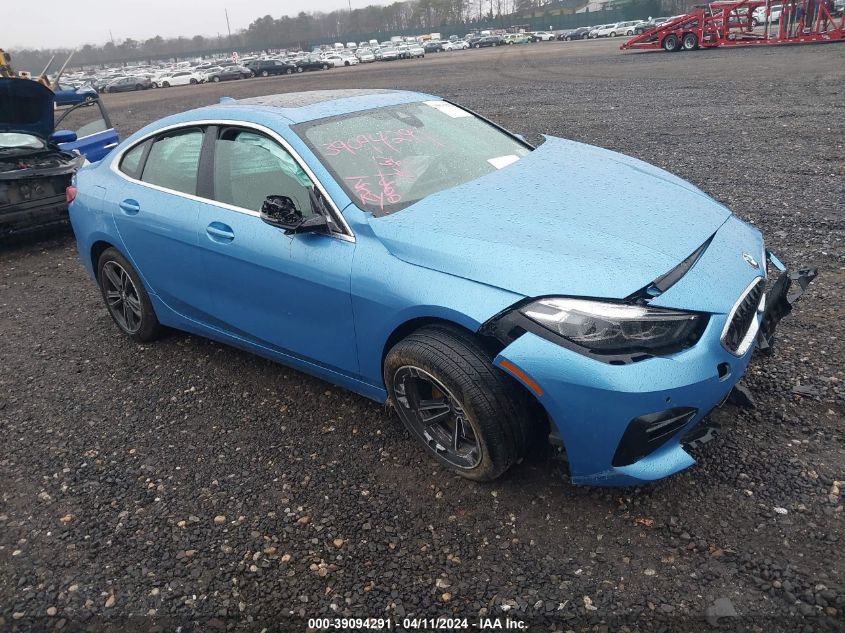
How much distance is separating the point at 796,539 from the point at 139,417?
3400mm

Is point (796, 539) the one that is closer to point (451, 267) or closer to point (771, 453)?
point (771, 453)

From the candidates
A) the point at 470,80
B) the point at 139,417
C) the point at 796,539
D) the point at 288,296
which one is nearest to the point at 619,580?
the point at 796,539

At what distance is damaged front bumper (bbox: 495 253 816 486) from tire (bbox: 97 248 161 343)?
2.91 m

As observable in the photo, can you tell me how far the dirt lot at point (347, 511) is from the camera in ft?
7.82

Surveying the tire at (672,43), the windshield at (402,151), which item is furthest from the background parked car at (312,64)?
the windshield at (402,151)

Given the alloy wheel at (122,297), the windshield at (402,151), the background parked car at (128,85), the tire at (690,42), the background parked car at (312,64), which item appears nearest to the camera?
the windshield at (402,151)

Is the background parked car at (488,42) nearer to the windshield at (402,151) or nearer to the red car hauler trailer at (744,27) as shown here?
the red car hauler trailer at (744,27)

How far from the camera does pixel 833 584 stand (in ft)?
7.43

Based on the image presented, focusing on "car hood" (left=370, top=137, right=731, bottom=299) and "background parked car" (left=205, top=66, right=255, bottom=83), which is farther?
"background parked car" (left=205, top=66, right=255, bottom=83)

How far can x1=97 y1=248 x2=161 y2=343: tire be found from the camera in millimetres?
4404

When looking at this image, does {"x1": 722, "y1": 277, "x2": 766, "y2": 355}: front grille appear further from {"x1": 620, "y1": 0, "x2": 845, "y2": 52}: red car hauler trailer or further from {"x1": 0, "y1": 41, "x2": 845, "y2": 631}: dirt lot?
{"x1": 620, "y1": 0, "x2": 845, "y2": 52}: red car hauler trailer

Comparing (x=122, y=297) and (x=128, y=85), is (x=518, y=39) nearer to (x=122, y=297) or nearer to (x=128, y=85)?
(x=128, y=85)

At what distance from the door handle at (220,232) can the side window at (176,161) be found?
0.33 metres

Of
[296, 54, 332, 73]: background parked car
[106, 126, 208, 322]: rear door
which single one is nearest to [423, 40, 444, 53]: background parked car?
[296, 54, 332, 73]: background parked car
